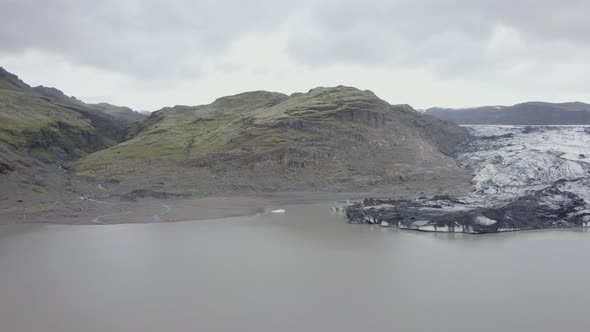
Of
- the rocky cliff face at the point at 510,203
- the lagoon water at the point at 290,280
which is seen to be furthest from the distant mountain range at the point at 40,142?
the rocky cliff face at the point at 510,203

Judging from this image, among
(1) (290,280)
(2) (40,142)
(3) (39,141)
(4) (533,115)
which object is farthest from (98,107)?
(1) (290,280)

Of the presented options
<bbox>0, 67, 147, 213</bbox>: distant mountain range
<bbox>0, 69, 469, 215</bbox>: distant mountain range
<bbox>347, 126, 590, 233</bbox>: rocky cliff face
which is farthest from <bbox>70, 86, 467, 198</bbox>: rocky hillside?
<bbox>347, 126, 590, 233</bbox>: rocky cliff face

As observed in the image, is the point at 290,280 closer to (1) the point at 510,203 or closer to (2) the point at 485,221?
(2) the point at 485,221

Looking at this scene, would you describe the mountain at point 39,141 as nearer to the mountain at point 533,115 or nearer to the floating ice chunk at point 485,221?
the floating ice chunk at point 485,221

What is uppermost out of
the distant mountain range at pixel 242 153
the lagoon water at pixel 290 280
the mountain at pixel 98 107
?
the mountain at pixel 98 107

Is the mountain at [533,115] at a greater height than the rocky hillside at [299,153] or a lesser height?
greater

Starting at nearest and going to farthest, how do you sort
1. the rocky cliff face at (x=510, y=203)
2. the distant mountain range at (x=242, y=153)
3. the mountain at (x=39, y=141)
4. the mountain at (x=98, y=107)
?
the rocky cliff face at (x=510, y=203), the mountain at (x=39, y=141), the distant mountain range at (x=242, y=153), the mountain at (x=98, y=107)

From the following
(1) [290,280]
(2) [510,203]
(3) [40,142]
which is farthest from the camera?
(3) [40,142]
